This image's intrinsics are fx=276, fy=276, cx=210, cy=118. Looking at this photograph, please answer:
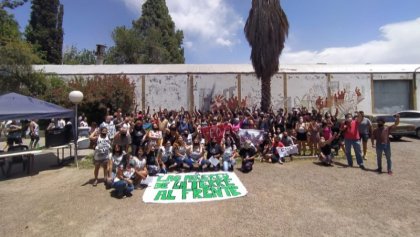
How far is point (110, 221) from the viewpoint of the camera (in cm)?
564

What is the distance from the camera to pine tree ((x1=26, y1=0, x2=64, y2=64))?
126 feet

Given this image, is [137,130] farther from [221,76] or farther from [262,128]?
[221,76]

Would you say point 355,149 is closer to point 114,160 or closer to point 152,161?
point 152,161

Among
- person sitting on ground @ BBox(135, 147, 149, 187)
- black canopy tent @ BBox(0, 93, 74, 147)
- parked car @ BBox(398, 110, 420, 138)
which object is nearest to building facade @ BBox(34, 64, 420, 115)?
parked car @ BBox(398, 110, 420, 138)

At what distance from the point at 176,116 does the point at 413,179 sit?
9.22 meters

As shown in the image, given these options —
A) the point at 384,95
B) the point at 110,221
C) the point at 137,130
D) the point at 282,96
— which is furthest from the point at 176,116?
the point at 384,95

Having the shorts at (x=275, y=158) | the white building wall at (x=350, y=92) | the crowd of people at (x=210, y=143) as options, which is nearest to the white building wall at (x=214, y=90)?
the white building wall at (x=350, y=92)

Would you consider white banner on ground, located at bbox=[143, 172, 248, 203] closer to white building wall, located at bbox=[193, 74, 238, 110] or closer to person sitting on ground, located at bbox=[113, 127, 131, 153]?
person sitting on ground, located at bbox=[113, 127, 131, 153]

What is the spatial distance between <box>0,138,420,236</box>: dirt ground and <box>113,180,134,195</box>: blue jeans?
11.6 inches

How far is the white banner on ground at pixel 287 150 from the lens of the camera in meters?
10.8

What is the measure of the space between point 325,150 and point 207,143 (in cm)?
446

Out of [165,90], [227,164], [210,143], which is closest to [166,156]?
[210,143]

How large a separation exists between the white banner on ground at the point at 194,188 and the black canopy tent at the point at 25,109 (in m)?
4.89

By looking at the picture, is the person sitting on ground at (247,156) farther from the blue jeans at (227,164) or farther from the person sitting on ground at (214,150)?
the person sitting on ground at (214,150)
